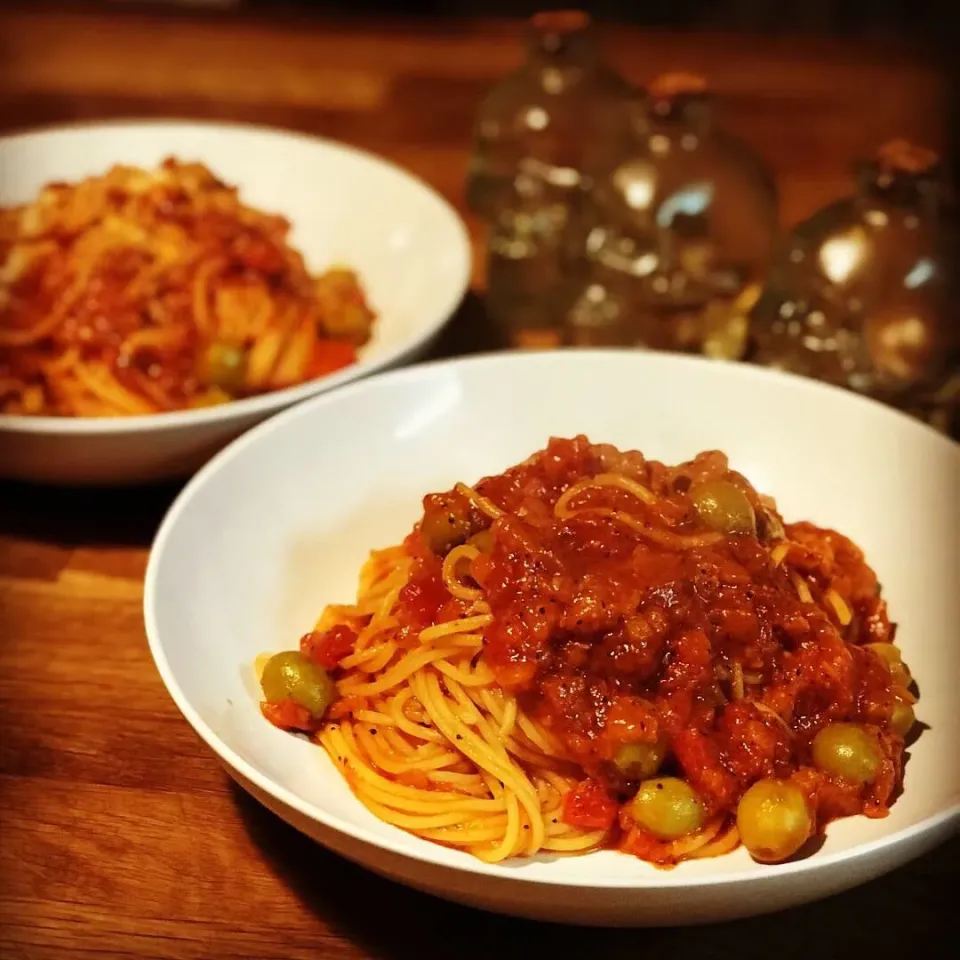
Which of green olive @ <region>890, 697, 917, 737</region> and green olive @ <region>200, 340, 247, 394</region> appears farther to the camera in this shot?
green olive @ <region>200, 340, 247, 394</region>

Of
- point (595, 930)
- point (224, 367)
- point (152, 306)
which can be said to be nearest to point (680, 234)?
point (224, 367)

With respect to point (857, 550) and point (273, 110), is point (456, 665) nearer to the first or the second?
point (857, 550)

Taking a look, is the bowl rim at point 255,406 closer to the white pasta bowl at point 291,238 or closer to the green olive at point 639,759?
the white pasta bowl at point 291,238

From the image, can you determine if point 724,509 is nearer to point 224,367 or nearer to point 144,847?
point 144,847

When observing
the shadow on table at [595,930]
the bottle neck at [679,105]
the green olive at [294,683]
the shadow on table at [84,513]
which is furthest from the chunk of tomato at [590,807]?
the bottle neck at [679,105]

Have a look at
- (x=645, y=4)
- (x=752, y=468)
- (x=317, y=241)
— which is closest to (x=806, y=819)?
(x=752, y=468)

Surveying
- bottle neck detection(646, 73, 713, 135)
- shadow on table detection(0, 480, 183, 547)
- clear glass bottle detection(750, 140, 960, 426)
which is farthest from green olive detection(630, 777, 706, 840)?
bottle neck detection(646, 73, 713, 135)

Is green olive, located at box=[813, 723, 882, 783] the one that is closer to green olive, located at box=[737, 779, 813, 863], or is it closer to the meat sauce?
the meat sauce
